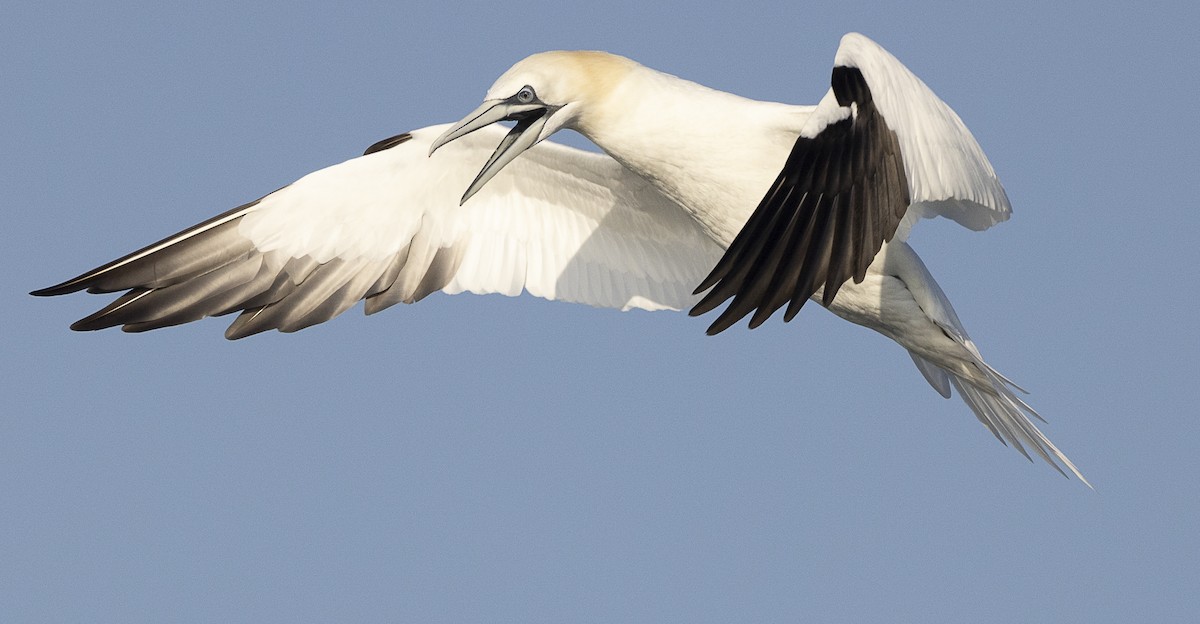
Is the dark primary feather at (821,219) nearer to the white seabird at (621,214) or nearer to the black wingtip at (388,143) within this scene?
the white seabird at (621,214)

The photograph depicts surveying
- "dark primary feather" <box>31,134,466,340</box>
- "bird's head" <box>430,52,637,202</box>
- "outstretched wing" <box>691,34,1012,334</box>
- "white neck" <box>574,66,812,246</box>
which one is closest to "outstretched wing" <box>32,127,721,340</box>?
"dark primary feather" <box>31,134,466,340</box>

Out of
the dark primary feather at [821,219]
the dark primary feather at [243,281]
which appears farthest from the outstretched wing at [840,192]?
the dark primary feather at [243,281]

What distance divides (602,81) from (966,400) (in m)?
3.28

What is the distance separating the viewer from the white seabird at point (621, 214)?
20.1ft

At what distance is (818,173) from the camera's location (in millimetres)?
6082

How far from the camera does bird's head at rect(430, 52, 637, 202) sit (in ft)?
25.4

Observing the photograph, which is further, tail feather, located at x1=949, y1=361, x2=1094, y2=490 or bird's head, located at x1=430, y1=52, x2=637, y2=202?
tail feather, located at x1=949, y1=361, x2=1094, y2=490

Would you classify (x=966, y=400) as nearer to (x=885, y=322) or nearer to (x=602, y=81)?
Answer: (x=885, y=322)

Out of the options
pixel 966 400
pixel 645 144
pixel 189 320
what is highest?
pixel 645 144

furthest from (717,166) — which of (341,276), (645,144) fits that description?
(341,276)

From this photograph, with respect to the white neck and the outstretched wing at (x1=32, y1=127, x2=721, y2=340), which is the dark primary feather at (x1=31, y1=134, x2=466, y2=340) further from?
the white neck

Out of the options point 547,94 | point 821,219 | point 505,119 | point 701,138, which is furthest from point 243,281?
point 821,219

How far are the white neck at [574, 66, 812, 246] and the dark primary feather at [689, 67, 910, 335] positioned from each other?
143 cm

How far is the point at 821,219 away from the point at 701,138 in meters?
1.82
